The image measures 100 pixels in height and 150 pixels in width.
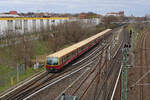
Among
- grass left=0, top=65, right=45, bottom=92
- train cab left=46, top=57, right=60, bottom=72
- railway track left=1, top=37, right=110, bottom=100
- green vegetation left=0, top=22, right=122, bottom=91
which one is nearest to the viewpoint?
railway track left=1, top=37, right=110, bottom=100

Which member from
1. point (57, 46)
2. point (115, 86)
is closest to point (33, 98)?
point (115, 86)

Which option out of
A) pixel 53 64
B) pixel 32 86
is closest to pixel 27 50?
pixel 53 64

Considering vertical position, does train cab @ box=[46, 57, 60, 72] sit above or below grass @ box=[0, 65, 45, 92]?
above

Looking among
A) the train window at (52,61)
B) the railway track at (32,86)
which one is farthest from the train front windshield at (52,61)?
the railway track at (32,86)

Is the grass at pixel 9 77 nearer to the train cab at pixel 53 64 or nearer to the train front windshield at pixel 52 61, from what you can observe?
the train cab at pixel 53 64

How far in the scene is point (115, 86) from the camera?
15992 mm

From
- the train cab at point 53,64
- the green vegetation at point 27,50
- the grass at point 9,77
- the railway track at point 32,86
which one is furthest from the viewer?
the train cab at point 53,64

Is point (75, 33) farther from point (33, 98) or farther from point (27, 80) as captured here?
point (33, 98)

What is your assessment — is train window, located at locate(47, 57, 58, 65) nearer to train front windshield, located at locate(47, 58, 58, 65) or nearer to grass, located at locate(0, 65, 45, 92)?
train front windshield, located at locate(47, 58, 58, 65)

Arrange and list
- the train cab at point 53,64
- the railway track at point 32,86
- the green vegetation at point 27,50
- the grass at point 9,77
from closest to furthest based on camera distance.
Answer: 1. the railway track at point 32,86
2. the grass at point 9,77
3. the green vegetation at point 27,50
4. the train cab at point 53,64

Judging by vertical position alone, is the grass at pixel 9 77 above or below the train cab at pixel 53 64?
below

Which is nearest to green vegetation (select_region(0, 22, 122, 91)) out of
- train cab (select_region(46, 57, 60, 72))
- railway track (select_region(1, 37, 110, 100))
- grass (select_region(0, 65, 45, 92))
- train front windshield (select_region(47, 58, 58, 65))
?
grass (select_region(0, 65, 45, 92))

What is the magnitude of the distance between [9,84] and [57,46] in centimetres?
1484

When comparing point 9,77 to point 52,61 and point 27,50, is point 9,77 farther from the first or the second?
point 27,50
